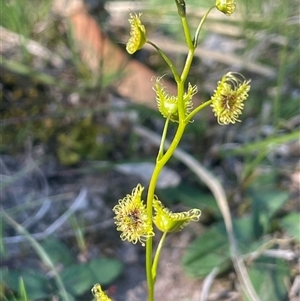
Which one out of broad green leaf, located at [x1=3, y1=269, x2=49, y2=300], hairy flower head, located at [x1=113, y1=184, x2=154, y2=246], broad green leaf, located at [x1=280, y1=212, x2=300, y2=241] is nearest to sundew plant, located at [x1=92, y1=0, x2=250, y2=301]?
hairy flower head, located at [x1=113, y1=184, x2=154, y2=246]

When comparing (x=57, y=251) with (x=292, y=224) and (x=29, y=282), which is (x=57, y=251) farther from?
(x=292, y=224)

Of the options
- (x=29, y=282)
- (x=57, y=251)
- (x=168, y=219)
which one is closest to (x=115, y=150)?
(x=57, y=251)

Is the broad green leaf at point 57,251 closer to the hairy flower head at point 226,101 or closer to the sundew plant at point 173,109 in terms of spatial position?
the sundew plant at point 173,109

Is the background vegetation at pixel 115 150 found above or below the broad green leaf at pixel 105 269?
above

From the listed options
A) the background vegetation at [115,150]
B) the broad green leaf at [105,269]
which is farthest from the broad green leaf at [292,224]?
the broad green leaf at [105,269]

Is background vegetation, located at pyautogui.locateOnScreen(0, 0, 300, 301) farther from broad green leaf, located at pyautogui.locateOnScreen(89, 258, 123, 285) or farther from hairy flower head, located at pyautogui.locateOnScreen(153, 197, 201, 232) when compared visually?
hairy flower head, located at pyautogui.locateOnScreen(153, 197, 201, 232)

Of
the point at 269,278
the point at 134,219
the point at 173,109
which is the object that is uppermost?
the point at 173,109
